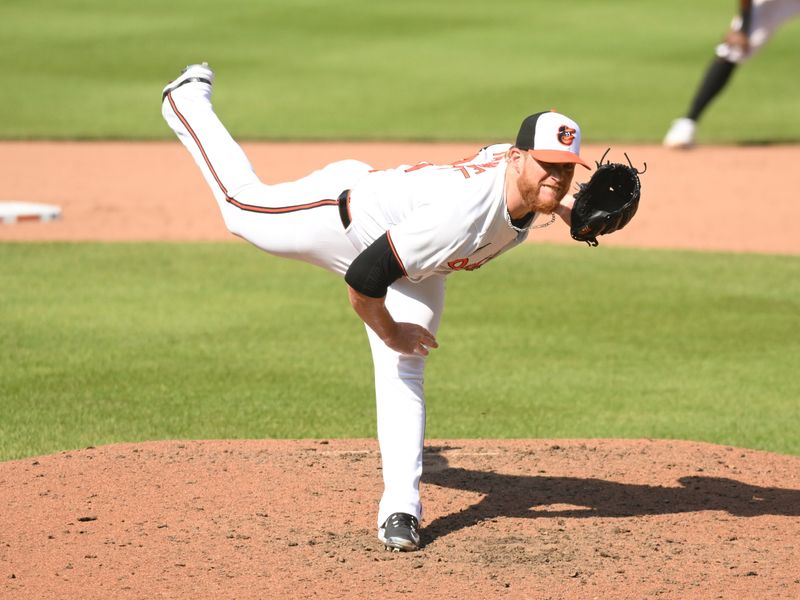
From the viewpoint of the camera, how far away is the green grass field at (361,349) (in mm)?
6750

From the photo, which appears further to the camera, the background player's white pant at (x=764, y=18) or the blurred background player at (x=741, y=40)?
the background player's white pant at (x=764, y=18)

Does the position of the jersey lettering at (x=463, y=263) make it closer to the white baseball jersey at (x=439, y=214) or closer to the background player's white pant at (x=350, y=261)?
the white baseball jersey at (x=439, y=214)

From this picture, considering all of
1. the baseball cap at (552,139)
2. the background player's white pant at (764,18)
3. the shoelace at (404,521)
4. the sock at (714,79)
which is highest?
the background player's white pant at (764,18)

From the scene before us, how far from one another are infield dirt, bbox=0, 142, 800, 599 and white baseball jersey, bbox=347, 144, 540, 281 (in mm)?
1021

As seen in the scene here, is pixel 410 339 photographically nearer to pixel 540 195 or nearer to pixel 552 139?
pixel 540 195

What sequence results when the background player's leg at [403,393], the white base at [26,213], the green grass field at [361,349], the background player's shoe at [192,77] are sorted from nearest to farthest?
the background player's leg at [403,393], the background player's shoe at [192,77], the green grass field at [361,349], the white base at [26,213]

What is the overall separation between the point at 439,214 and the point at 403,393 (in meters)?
0.78

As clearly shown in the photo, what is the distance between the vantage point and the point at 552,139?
445 cm

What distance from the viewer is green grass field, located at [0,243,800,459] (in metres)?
6.75

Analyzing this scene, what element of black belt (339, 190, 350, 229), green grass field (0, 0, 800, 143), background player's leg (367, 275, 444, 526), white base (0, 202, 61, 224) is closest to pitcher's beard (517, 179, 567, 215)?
background player's leg (367, 275, 444, 526)

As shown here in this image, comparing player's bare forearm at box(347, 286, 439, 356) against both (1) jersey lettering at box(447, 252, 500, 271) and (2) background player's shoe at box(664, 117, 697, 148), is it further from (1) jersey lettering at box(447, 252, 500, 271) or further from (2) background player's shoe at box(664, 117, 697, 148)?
(2) background player's shoe at box(664, 117, 697, 148)

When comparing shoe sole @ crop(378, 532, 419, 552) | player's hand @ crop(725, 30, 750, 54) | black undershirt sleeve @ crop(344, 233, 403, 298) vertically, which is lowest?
shoe sole @ crop(378, 532, 419, 552)

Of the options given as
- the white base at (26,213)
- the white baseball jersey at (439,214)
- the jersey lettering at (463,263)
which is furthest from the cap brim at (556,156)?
the white base at (26,213)

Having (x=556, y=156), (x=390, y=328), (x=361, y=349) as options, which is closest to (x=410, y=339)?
(x=390, y=328)
